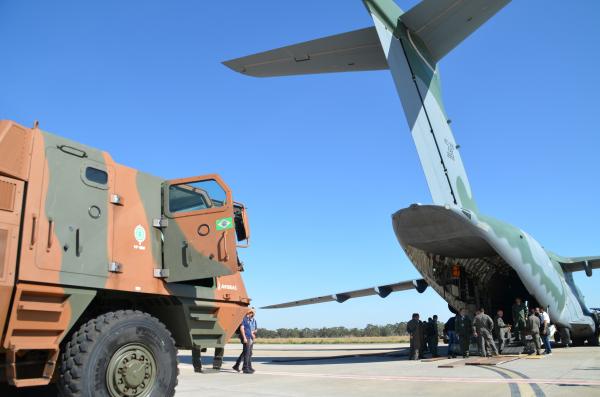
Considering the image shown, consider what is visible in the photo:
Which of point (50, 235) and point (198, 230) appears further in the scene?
point (198, 230)

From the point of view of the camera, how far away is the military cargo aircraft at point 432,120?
11984 millimetres

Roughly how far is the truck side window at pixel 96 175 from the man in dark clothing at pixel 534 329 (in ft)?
40.8

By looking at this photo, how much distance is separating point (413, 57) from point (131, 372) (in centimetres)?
1075

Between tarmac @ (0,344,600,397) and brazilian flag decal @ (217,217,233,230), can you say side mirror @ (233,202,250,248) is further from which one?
tarmac @ (0,344,600,397)

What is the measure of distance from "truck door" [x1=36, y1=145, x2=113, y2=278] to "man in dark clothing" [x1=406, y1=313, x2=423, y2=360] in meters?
10.9

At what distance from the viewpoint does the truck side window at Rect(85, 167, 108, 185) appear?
516 centimetres

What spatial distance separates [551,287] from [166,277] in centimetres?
1359

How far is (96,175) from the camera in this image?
5238 mm

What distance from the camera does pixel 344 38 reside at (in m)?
12.7

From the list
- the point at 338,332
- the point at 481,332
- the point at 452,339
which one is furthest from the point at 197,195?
the point at 338,332

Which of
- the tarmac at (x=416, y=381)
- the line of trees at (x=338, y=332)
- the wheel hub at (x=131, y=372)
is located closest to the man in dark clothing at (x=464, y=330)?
the tarmac at (x=416, y=381)

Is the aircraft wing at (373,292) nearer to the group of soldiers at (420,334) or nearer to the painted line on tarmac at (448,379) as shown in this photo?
the group of soldiers at (420,334)

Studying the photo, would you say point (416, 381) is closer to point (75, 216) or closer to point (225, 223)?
point (225, 223)

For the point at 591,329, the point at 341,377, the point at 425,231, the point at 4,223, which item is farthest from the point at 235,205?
the point at 591,329
